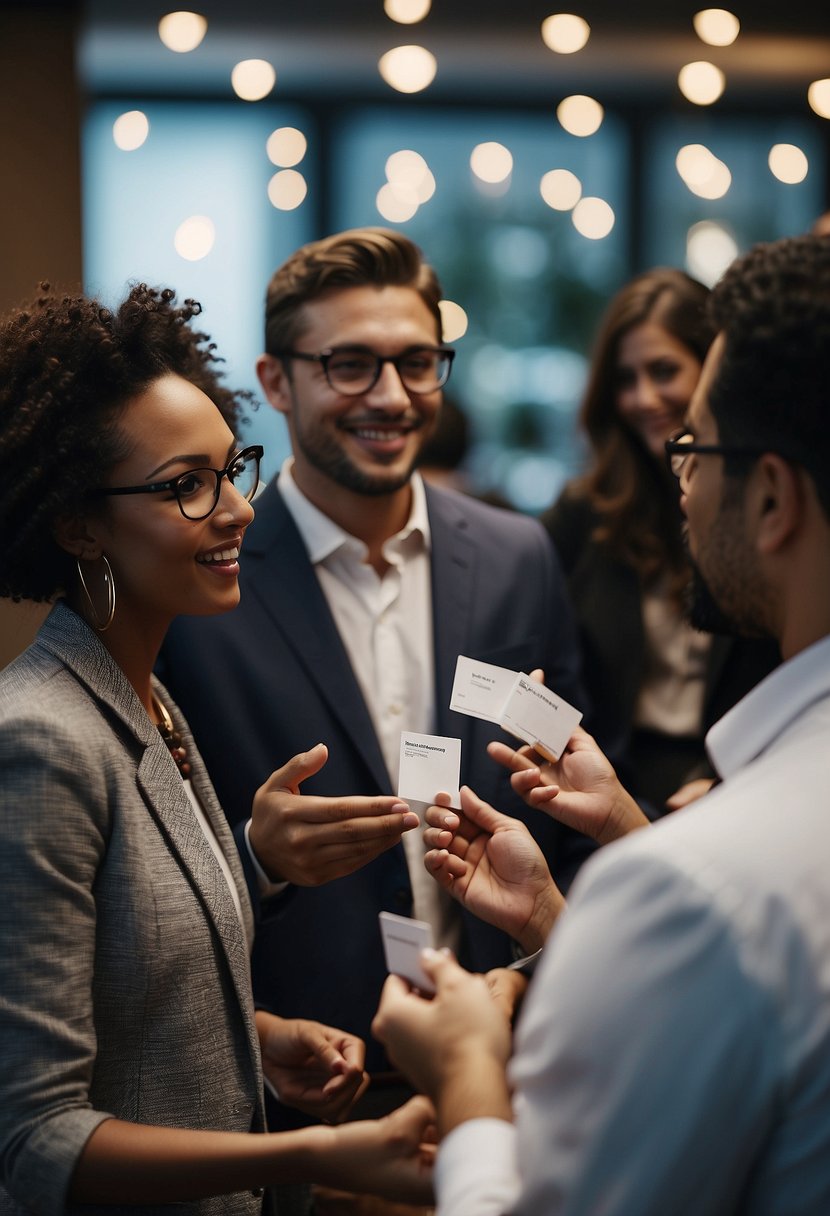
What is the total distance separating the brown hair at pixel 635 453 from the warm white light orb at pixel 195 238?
14.2 ft

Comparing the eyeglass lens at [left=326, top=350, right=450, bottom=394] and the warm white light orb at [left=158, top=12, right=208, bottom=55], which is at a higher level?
the warm white light orb at [left=158, top=12, right=208, bottom=55]

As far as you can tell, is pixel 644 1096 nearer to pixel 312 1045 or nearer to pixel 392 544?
pixel 312 1045

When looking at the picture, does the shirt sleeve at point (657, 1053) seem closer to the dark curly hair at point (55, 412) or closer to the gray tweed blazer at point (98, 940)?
the gray tweed blazer at point (98, 940)

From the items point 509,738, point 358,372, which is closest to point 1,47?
point 358,372

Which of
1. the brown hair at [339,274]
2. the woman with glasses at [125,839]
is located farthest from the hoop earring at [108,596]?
the brown hair at [339,274]

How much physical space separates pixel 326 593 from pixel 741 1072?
1570 mm

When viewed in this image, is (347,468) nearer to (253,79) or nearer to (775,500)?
(775,500)

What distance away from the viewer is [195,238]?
7.08 metres

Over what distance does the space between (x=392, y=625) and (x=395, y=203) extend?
566 cm

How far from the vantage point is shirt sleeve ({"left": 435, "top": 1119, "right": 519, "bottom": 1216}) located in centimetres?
109

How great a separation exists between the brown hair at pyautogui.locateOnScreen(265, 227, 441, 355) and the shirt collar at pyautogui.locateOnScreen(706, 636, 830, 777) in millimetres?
1571

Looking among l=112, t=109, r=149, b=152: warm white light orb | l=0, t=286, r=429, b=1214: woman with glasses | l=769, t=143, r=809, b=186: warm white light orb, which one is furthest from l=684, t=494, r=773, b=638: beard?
l=769, t=143, r=809, b=186: warm white light orb

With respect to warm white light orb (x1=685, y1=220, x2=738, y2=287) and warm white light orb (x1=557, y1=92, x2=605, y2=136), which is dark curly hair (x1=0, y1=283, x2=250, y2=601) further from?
warm white light orb (x1=685, y1=220, x2=738, y2=287)

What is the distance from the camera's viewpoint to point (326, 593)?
240 centimetres
